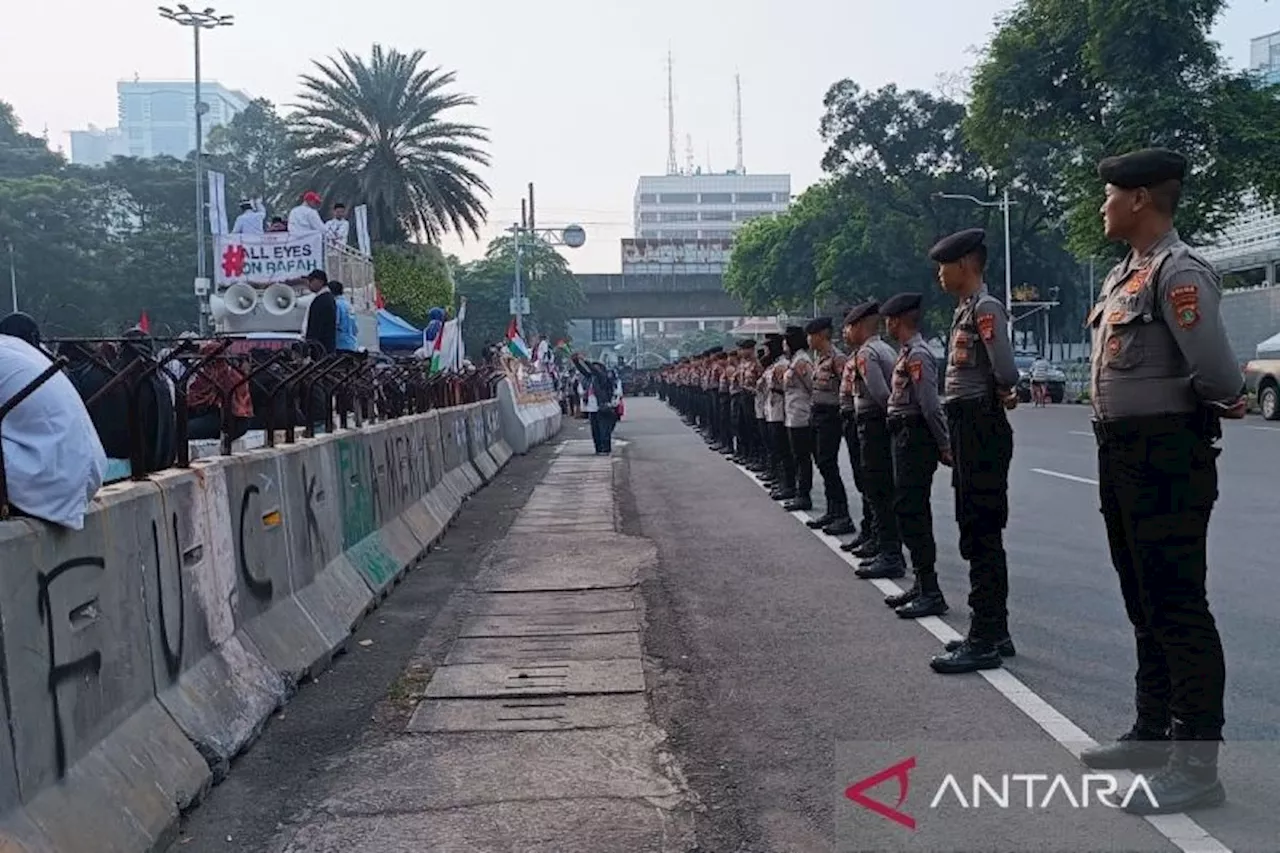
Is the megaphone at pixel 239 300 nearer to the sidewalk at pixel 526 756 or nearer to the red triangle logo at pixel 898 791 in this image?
the sidewalk at pixel 526 756

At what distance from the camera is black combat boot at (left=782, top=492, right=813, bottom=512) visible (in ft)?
44.9

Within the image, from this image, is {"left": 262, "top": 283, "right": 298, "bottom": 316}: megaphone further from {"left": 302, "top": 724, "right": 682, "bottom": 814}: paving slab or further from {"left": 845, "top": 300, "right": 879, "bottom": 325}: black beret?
{"left": 302, "top": 724, "right": 682, "bottom": 814}: paving slab

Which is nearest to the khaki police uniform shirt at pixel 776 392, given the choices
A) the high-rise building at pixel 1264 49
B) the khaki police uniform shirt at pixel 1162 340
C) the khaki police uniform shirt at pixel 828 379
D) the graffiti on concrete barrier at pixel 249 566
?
the khaki police uniform shirt at pixel 828 379

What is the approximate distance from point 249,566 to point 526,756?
1.84m

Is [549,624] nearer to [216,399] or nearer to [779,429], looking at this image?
[216,399]

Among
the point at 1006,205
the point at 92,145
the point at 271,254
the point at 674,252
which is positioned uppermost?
the point at 92,145

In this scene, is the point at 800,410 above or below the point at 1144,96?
below

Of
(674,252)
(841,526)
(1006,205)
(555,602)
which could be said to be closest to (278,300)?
(841,526)

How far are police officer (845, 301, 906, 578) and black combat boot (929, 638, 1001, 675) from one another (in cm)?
264

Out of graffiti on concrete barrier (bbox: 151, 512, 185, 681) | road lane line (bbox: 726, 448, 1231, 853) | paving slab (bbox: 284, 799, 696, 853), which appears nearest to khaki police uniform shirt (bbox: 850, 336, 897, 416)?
road lane line (bbox: 726, 448, 1231, 853)

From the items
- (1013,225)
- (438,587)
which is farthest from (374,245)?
(438,587)

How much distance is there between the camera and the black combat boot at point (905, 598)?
786 centimetres

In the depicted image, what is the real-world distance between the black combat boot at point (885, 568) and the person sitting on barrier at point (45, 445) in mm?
5707

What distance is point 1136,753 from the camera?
4707 millimetres
